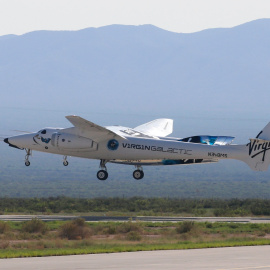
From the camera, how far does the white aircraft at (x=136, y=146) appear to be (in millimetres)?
52963

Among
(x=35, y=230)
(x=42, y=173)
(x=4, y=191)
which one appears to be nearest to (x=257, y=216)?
(x=35, y=230)

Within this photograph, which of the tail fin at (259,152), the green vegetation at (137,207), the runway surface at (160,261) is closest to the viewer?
the runway surface at (160,261)

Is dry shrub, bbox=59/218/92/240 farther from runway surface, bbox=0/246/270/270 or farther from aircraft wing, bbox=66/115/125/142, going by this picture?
aircraft wing, bbox=66/115/125/142

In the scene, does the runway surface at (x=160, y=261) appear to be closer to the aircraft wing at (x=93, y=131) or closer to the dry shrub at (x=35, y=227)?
the dry shrub at (x=35, y=227)

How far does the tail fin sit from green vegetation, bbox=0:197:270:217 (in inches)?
289

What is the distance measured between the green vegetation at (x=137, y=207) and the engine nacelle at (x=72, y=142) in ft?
22.0

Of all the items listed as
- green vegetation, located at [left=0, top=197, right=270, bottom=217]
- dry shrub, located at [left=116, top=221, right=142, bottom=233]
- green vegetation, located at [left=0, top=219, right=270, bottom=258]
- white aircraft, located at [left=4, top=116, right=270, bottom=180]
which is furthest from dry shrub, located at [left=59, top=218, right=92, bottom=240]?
green vegetation, located at [left=0, top=197, right=270, bottom=217]

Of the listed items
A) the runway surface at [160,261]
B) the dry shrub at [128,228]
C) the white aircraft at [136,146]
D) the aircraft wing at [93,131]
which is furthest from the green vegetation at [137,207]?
the runway surface at [160,261]

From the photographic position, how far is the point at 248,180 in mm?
175750

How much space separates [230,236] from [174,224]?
22.1 feet

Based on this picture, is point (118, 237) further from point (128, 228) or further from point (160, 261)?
point (160, 261)

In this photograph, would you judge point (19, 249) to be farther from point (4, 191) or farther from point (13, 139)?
point (4, 191)

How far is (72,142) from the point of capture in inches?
2181

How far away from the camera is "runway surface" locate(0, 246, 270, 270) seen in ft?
87.3
